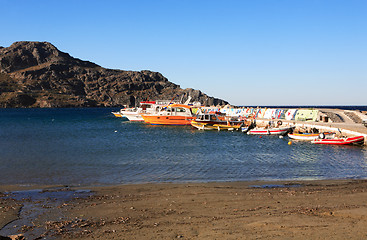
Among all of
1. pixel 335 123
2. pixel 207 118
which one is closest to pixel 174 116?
pixel 207 118

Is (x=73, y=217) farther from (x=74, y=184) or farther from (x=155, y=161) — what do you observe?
(x=155, y=161)

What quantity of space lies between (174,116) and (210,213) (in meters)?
51.3

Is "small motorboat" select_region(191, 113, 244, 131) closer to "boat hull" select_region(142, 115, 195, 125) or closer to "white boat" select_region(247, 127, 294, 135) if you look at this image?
"boat hull" select_region(142, 115, 195, 125)

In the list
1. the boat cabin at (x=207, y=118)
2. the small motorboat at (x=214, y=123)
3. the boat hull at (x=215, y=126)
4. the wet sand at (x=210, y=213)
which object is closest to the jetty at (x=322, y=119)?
the small motorboat at (x=214, y=123)

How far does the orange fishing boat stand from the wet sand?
46352 millimetres

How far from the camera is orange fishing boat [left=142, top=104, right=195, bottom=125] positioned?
6256cm

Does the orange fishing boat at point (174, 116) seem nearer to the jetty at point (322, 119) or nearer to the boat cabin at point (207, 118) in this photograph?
the boat cabin at point (207, 118)

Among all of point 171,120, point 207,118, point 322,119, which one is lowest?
point 171,120

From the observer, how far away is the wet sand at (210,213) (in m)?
9.46

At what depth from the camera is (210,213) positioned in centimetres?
1143

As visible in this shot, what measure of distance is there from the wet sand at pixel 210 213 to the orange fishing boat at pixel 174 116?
4635 centimetres

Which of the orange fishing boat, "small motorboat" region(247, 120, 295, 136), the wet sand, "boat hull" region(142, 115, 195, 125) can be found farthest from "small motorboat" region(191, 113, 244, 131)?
the wet sand

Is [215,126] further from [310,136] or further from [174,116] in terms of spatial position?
[310,136]

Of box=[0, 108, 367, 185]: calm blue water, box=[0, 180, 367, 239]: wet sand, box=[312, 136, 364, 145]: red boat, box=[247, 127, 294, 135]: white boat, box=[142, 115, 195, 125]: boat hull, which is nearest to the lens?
box=[0, 180, 367, 239]: wet sand
